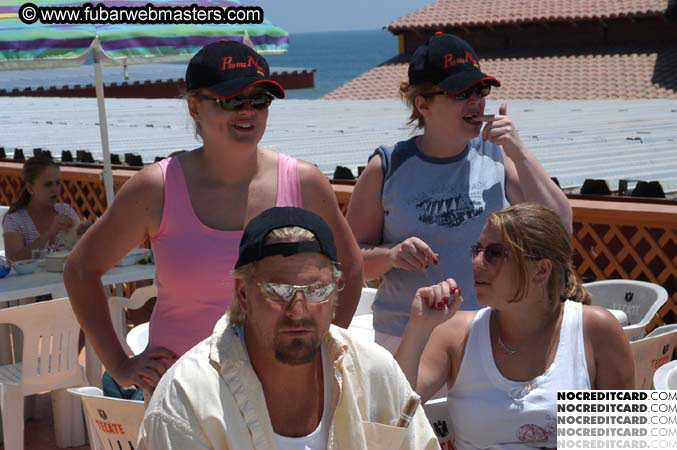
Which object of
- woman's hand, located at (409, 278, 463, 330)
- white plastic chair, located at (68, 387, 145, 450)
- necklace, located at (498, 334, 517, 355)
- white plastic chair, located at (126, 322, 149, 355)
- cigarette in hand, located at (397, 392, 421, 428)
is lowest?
white plastic chair, located at (126, 322, 149, 355)

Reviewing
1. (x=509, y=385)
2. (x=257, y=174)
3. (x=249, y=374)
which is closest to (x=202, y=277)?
(x=257, y=174)

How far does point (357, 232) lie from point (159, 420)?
55.3 inches

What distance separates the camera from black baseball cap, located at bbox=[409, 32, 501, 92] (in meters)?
3.26

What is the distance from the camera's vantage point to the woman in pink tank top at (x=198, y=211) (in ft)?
9.01

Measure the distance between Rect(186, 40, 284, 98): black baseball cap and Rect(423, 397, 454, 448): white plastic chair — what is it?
37.1 inches

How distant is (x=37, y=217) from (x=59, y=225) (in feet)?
0.57

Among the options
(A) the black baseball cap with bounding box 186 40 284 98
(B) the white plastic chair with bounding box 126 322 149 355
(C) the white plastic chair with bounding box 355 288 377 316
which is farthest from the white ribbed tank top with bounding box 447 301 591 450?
(C) the white plastic chair with bounding box 355 288 377 316

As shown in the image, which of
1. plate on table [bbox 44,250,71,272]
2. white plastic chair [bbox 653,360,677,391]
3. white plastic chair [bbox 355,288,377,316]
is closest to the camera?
white plastic chair [bbox 653,360,677,391]

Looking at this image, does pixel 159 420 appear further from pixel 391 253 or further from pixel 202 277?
pixel 391 253

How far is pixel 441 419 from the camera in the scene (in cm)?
298

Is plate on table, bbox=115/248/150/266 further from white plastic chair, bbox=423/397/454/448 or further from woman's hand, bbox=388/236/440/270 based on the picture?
white plastic chair, bbox=423/397/454/448

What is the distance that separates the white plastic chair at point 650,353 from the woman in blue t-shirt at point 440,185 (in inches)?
21.3

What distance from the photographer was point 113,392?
10.7 feet

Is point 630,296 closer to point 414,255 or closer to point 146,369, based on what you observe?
point 414,255
